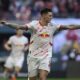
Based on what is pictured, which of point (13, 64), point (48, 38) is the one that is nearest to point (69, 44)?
point (13, 64)

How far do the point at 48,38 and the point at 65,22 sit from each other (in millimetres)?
12388

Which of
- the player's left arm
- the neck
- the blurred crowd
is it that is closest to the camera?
the neck

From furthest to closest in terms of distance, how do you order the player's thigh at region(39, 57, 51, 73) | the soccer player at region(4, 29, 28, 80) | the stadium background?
the stadium background → the soccer player at region(4, 29, 28, 80) → the player's thigh at region(39, 57, 51, 73)

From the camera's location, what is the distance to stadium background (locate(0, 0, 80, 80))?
22.5 meters

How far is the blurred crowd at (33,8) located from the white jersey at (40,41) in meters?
12.1

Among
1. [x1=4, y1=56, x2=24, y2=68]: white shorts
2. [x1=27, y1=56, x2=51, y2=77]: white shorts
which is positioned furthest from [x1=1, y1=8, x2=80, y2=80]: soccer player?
[x1=4, y1=56, x2=24, y2=68]: white shorts

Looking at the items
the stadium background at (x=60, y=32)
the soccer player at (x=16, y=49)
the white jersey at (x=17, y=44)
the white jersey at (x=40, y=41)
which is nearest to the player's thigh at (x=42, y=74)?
the white jersey at (x=40, y=41)

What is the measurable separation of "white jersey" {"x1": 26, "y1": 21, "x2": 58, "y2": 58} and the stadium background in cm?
932

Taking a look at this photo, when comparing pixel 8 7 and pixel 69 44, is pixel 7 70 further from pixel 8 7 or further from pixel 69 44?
pixel 8 7

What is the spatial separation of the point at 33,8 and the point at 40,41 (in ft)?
45.1

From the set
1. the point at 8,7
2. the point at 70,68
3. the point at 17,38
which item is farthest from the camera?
the point at 8,7

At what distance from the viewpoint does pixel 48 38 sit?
12305 millimetres

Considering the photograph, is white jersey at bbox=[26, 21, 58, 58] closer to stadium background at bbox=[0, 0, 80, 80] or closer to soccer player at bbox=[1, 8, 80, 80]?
soccer player at bbox=[1, 8, 80, 80]

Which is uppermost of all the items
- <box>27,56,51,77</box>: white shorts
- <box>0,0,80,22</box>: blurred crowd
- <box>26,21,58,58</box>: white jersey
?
<box>0,0,80,22</box>: blurred crowd
